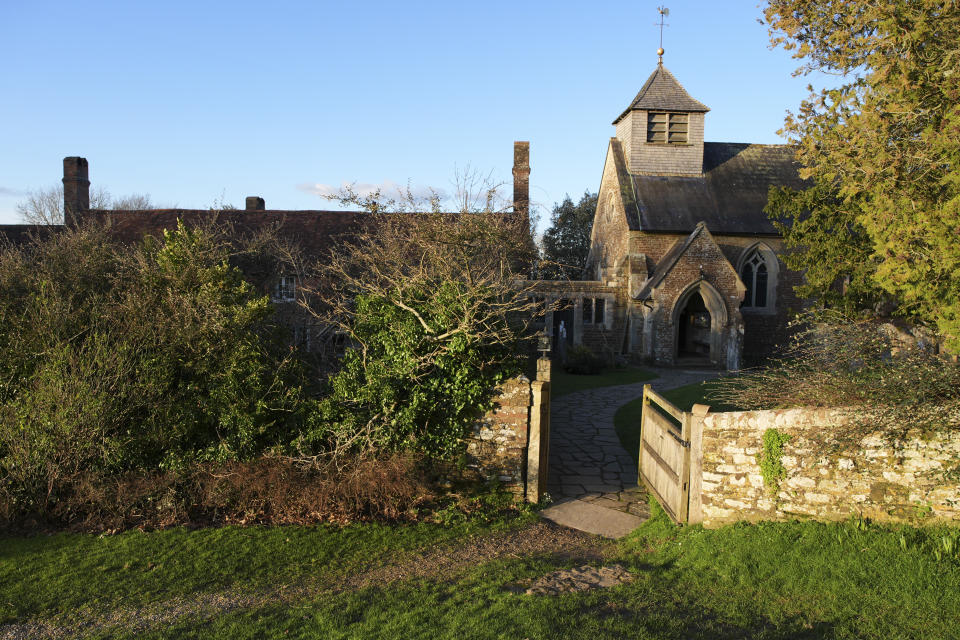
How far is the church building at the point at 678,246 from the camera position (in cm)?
2390

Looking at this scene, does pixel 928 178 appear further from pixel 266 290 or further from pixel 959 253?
pixel 266 290

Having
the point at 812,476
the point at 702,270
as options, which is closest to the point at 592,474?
the point at 812,476

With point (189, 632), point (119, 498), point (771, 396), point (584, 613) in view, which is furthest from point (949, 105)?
point (119, 498)

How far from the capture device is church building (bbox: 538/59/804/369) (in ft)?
78.4

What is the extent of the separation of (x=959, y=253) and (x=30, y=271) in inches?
527

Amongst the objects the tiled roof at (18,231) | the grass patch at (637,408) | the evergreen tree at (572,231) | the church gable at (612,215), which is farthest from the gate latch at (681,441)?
the evergreen tree at (572,231)

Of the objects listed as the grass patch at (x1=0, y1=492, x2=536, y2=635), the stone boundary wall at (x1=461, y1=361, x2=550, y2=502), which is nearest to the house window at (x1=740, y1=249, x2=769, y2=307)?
the stone boundary wall at (x1=461, y1=361, x2=550, y2=502)

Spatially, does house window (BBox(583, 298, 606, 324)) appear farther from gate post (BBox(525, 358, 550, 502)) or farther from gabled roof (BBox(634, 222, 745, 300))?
gate post (BBox(525, 358, 550, 502))

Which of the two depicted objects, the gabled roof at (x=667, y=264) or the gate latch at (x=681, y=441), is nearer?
the gate latch at (x=681, y=441)

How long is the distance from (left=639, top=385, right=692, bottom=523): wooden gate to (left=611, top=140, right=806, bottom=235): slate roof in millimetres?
17524

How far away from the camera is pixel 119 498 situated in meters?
7.68

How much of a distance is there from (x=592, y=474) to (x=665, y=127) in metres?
21.5

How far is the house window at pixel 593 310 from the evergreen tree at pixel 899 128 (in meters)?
17.0

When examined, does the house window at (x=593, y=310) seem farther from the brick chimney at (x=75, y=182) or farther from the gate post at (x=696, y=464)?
the brick chimney at (x=75, y=182)
